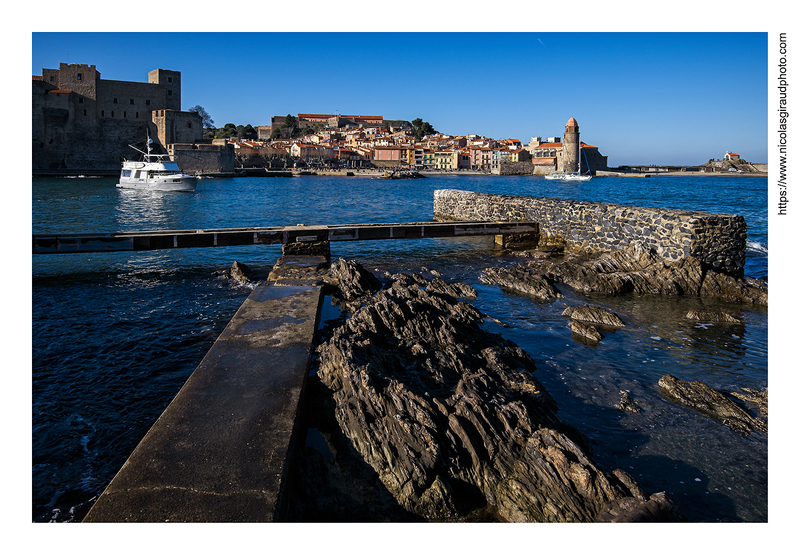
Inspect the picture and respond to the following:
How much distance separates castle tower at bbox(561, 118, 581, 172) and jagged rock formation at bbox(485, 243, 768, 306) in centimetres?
9435

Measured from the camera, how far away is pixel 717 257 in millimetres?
9844

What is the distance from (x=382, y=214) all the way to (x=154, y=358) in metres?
21.4

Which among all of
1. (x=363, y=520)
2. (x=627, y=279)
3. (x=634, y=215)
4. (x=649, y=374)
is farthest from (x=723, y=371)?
(x=634, y=215)

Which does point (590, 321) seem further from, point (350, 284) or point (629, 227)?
point (629, 227)

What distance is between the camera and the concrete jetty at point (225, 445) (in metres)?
2.90

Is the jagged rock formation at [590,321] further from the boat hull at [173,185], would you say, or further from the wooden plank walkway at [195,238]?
the boat hull at [173,185]

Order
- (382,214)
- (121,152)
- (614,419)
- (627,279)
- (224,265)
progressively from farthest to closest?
(121,152), (382,214), (224,265), (627,279), (614,419)

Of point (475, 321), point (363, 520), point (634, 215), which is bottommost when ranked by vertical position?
point (363, 520)

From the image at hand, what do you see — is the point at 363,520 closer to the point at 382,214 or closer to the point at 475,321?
the point at 475,321

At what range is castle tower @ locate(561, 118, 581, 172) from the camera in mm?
98450

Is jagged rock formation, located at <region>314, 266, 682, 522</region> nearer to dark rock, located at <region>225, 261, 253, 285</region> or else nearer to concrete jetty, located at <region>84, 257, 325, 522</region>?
concrete jetty, located at <region>84, 257, 325, 522</region>

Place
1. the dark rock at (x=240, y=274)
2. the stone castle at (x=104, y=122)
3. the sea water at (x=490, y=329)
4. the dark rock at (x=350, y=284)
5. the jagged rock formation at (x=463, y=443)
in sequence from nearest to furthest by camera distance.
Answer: the jagged rock formation at (x=463, y=443) → the sea water at (x=490, y=329) → the dark rock at (x=350, y=284) → the dark rock at (x=240, y=274) → the stone castle at (x=104, y=122)

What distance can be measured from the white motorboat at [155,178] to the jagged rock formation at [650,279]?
1513 inches

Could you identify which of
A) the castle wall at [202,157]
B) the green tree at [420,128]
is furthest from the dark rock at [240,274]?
the green tree at [420,128]
